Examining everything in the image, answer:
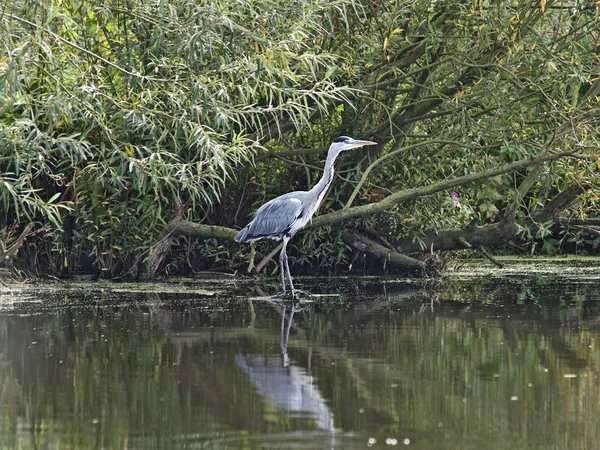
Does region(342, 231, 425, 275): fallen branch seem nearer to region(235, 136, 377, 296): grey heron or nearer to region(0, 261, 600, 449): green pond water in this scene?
region(235, 136, 377, 296): grey heron

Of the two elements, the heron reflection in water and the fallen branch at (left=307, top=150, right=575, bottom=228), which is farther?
the fallen branch at (left=307, top=150, right=575, bottom=228)

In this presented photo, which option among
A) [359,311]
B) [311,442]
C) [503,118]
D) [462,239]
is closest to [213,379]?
[311,442]

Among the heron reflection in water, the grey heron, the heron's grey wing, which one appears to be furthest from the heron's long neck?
the heron reflection in water

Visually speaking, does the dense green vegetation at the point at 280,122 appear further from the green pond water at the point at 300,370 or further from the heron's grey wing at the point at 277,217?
the green pond water at the point at 300,370

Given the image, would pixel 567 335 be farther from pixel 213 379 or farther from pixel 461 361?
pixel 213 379

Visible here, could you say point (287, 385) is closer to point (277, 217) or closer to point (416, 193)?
point (277, 217)

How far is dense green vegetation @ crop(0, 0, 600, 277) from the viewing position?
367 inches

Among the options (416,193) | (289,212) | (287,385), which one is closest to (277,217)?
(289,212)

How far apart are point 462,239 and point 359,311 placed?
11.8 ft

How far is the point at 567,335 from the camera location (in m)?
7.08

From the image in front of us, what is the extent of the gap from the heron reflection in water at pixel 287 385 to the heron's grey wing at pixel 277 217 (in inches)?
146

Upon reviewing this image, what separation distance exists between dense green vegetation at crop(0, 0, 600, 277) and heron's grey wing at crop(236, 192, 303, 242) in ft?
1.42

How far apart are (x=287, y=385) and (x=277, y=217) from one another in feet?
16.6

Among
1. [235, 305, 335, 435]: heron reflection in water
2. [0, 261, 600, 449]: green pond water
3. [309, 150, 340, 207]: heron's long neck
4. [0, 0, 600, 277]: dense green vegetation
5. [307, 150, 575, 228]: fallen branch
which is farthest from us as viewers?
[309, 150, 340, 207]: heron's long neck
